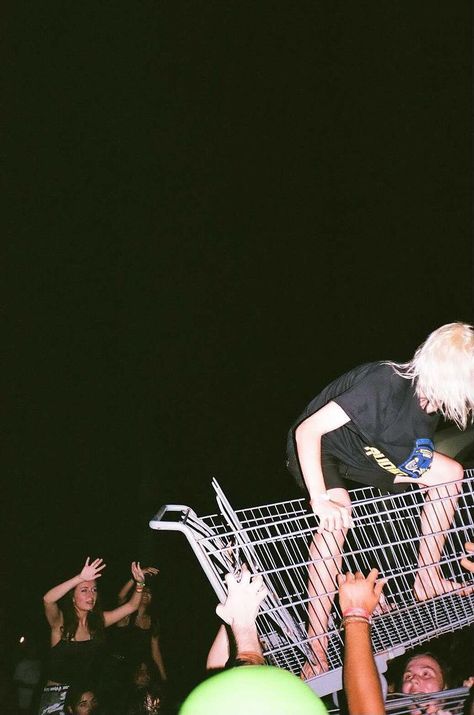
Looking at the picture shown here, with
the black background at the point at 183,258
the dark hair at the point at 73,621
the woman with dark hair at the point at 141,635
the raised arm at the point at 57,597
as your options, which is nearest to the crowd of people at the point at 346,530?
the dark hair at the point at 73,621

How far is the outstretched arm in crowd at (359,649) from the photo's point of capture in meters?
1.25

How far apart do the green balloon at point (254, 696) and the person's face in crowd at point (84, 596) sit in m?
2.28

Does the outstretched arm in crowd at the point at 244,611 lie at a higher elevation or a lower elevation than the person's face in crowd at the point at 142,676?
higher

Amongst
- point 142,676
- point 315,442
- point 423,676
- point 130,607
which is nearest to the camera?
point 315,442

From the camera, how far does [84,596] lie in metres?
3.26

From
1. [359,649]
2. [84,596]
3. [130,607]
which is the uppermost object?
[359,649]

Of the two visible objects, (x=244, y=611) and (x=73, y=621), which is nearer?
(x=244, y=611)

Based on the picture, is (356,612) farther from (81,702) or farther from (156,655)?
(156,655)

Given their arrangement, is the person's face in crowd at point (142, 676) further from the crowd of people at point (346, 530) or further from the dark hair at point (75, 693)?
the dark hair at point (75, 693)

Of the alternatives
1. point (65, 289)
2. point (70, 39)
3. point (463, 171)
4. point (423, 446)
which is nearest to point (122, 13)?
point (70, 39)

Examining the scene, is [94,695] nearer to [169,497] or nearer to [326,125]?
[169,497]

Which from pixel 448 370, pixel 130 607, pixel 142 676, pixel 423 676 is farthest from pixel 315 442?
pixel 130 607

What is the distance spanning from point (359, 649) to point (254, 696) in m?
0.36

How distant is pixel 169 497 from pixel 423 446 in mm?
5953
